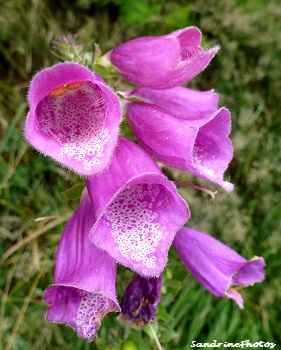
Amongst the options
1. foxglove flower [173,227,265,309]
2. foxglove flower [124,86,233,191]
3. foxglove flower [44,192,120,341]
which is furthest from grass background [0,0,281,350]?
foxglove flower [44,192,120,341]

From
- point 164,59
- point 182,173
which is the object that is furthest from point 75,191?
point 182,173

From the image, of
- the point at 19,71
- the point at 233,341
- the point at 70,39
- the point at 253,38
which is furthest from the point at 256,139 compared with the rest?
the point at 70,39

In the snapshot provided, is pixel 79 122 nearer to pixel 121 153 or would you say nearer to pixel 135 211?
pixel 121 153

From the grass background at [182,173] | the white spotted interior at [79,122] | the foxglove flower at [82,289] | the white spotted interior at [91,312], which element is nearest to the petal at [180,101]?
the white spotted interior at [79,122]

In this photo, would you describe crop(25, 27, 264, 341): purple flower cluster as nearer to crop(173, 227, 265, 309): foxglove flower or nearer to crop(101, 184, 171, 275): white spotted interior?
crop(101, 184, 171, 275): white spotted interior

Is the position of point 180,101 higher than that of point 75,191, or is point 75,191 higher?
point 180,101

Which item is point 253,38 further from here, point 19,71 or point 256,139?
point 19,71
